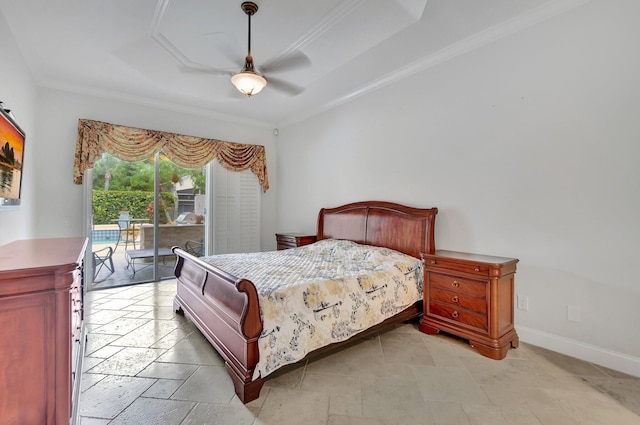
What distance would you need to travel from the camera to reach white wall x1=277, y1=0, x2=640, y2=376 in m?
2.20

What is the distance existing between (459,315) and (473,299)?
0.21m

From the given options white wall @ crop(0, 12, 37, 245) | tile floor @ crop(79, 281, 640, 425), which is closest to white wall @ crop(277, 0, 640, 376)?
tile floor @ crop(79, 281, 640, 425)

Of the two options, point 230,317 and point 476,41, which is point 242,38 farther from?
point 230,317

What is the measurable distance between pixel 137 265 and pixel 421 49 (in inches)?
217

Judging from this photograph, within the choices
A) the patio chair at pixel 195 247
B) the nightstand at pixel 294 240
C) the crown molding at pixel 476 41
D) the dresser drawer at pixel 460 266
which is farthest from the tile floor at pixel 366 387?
the crown molding at pixel 476 41

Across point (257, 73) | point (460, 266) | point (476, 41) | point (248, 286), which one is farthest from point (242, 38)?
point (460, 266)

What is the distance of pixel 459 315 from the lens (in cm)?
262

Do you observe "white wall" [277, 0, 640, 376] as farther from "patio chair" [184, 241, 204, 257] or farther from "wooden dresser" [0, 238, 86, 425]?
"patio chair" [184, 241, 204, 257]

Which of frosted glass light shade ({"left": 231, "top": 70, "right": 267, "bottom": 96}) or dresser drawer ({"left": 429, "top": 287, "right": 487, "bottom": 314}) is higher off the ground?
frosted glass light shade ({"left": 231, "top": 70, "right": 267, "bottom": 96})

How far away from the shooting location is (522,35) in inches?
104

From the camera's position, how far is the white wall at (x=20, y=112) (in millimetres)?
2572

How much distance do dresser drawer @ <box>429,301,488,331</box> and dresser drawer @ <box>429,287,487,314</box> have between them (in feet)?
0.12

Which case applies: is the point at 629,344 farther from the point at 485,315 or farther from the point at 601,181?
the point at 601,181

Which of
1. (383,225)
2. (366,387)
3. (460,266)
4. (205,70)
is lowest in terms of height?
(366,387)
